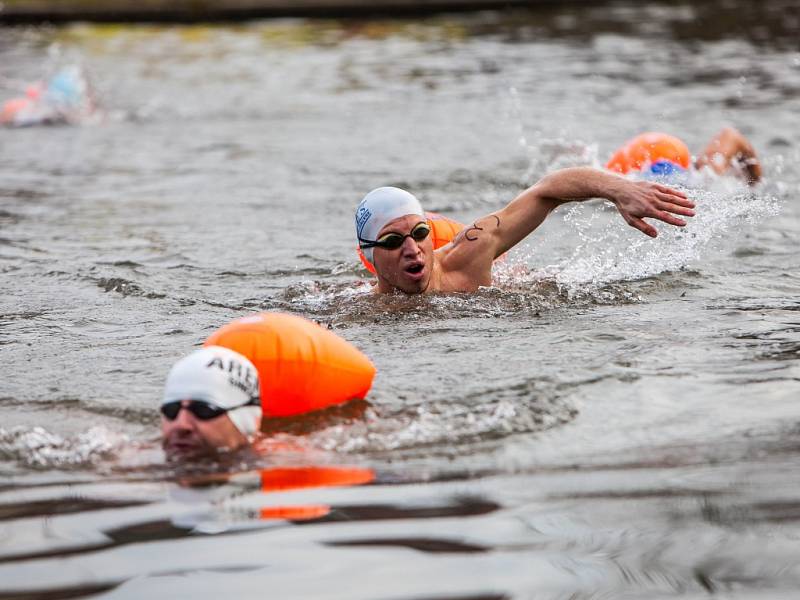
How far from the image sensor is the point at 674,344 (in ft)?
24.3

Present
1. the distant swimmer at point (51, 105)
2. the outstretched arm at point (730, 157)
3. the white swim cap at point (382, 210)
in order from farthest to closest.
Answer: the distant swimmer at point (51, 105) → the outstretched arm at point (730, 157) → the white swim cap at point (382, 210)

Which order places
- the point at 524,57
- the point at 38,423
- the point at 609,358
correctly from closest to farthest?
the point at 38,423 → the point at 609,358 → the point at 524,57

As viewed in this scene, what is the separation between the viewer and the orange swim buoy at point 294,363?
253 inches

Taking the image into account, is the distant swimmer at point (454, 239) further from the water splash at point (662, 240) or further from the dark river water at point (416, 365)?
the water splash at point (662, 240)

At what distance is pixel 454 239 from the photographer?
898 cm

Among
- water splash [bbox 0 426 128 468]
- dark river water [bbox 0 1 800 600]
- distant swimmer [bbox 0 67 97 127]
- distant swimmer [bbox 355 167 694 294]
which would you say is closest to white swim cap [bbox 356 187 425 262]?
distant swimmer [bbox 355 167 694 294]

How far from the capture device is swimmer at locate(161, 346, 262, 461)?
591 centimetres

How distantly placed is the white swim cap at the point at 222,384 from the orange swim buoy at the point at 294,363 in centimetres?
27

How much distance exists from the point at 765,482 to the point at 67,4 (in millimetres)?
27495

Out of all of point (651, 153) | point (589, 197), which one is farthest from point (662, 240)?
point (589, 197)

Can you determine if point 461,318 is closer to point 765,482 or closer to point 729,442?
point 729,442

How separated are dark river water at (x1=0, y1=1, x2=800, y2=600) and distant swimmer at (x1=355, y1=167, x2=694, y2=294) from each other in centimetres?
19

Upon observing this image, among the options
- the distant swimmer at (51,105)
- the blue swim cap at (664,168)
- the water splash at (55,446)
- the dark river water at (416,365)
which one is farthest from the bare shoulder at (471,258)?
the distant swimmer at (51,105)

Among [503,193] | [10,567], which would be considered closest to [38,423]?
[10,567]
